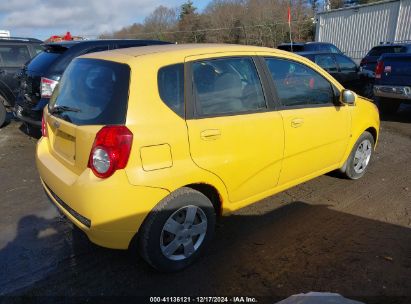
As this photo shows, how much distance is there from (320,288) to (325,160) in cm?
174

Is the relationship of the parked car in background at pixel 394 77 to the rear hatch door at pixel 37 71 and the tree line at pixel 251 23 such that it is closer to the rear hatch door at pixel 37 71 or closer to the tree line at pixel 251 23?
the rear hatch door at pixel 37 71

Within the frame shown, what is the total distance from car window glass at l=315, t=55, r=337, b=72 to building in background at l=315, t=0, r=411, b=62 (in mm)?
11993

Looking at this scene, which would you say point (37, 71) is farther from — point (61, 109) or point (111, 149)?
point (111, 149)

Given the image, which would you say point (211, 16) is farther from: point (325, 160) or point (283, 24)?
point (325, 160)

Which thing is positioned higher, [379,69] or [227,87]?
[227,87]

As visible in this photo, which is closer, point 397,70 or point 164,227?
point 164,227

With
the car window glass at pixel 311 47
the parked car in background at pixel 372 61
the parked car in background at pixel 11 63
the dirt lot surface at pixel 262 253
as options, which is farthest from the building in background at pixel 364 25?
the dirt lot surface at pixel 262 253

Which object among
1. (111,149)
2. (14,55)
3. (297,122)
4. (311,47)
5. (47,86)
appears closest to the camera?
(111,149)

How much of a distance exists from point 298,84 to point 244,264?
1.89 meters

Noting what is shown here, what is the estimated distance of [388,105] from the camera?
9641 mm

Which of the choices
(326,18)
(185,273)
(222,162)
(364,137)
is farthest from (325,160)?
(326,18)

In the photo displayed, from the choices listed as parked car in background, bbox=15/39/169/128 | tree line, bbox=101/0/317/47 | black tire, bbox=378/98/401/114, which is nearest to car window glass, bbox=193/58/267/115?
parked car in background, bbox=15/39/169/128

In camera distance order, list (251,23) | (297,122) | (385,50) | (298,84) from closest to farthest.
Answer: (297,122), (298,84), (385,50), (251,23)

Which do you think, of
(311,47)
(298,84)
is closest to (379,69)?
(298,84)
